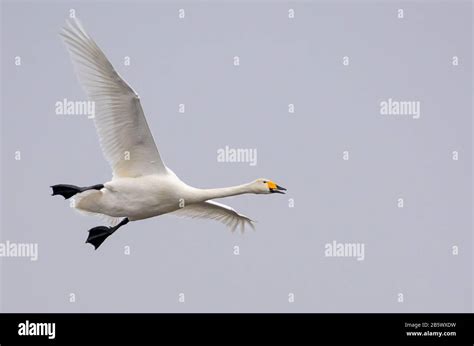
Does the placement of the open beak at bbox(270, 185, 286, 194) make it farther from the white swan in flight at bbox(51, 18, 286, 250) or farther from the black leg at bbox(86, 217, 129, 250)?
the black leg at bbox(86, 217, 129, 250)

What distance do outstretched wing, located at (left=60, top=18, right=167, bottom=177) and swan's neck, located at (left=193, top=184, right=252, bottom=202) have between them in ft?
3.06

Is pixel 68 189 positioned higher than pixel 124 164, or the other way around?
pixel 124 164

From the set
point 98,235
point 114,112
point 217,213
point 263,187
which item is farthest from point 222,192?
point 98,235

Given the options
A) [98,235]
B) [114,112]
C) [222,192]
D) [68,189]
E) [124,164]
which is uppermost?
[114,112]

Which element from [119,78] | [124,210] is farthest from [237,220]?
[119,78]

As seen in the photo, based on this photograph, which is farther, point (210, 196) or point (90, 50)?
point (210, 196)

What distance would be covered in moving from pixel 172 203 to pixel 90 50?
3518 millimetres

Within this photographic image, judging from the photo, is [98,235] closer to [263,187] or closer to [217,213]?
[217,213]

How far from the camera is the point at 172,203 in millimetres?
19891

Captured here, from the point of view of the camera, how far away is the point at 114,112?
19.2 meters

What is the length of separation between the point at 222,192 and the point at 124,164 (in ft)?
6.84

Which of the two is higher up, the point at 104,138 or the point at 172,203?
the point at 104,138
